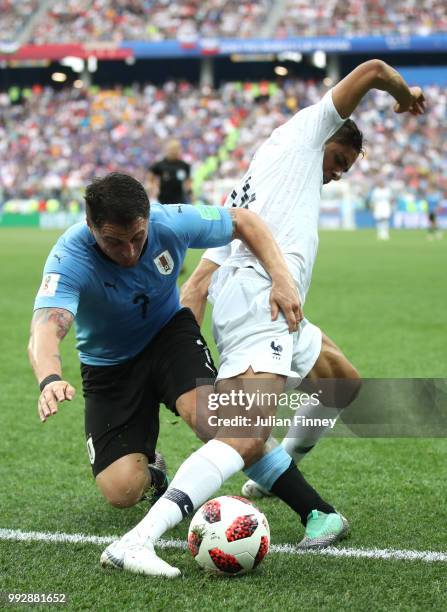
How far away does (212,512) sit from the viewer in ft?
11.6

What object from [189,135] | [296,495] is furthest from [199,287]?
[189,135]

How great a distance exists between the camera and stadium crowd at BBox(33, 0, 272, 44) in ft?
144

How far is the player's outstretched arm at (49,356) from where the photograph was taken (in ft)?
10.2

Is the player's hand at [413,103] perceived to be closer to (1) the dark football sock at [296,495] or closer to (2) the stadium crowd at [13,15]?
(1) the dark football sock at [296,495]

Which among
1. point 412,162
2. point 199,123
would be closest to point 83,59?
point 199,123

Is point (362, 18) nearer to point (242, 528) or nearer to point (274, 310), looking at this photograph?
point (274, 310)

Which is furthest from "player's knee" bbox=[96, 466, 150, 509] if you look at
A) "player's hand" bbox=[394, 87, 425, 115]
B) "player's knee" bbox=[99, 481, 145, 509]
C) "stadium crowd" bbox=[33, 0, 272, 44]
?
"stadium crowd" bbox=[33, 0, 272, 44]

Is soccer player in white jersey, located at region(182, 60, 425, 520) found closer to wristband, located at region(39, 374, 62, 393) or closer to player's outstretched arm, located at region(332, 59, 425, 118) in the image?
player's outstretched arm, located at region(332, 59, 425, 118)

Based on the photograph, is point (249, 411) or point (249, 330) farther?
point (249, 330)

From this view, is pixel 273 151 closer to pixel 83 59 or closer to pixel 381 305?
pixel 381 305

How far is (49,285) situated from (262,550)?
130cm

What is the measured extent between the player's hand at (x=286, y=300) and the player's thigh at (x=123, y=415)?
0.70 metres

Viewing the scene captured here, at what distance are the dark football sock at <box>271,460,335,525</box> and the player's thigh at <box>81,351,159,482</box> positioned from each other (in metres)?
0.65

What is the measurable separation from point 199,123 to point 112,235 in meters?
39.4
